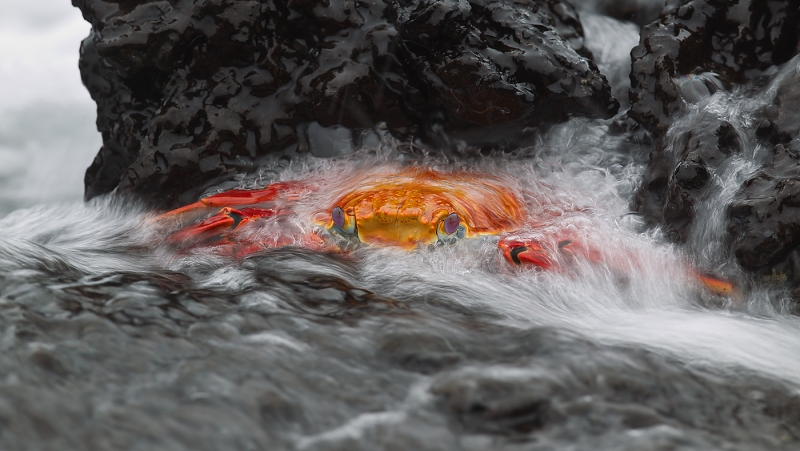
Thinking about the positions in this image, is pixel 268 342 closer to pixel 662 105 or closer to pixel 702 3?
pixel 662 105

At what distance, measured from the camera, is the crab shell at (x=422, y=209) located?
3861mm

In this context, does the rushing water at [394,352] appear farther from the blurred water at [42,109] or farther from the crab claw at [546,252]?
the blurred water at [42,109]

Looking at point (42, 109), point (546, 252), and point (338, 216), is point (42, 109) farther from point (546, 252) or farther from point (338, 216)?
point (546, 252)

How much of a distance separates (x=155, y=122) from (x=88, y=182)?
1139mm

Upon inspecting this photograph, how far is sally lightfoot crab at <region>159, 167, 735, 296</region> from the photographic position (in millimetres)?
3770

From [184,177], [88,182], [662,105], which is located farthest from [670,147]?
[88,182]

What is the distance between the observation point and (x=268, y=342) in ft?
7.64

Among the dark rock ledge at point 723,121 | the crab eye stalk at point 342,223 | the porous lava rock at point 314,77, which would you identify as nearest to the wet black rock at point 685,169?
the dark rock ledge at point 723,121

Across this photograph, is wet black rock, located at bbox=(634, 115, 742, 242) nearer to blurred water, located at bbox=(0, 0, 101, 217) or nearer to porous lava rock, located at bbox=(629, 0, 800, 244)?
porous lava rock, located at bbox=(629, 0, 800, 244)

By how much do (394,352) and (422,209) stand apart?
1.67 meters

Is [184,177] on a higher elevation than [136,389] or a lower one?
higher

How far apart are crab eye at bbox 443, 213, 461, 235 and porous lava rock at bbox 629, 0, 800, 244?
3.79ft

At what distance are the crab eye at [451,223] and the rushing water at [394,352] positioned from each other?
15 cm

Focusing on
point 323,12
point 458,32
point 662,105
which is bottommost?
point 662,105
